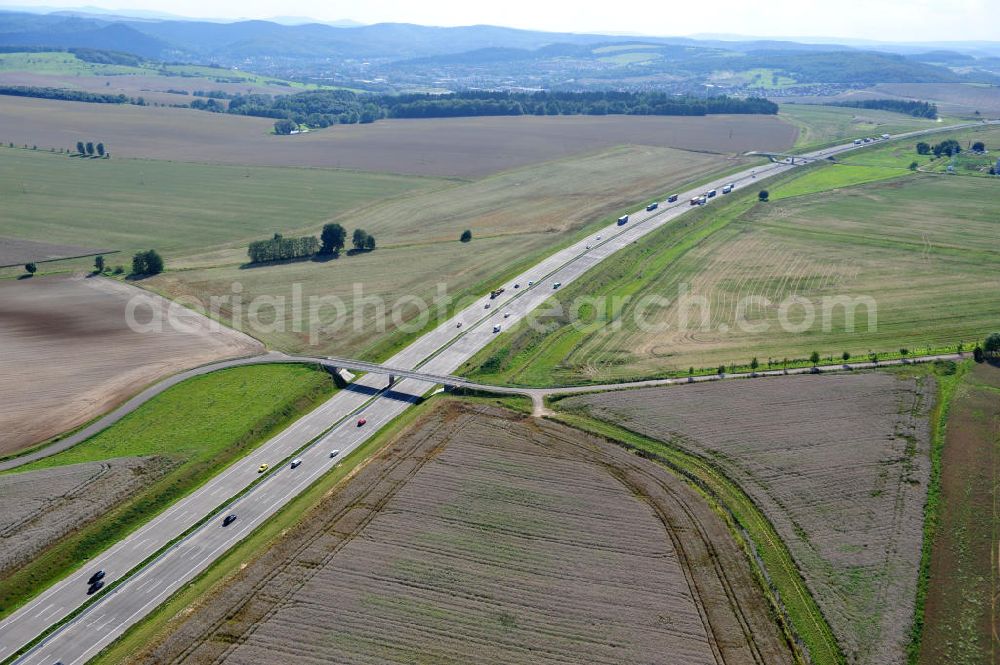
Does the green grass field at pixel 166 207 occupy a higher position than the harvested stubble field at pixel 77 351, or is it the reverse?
the green grass field at pixel 166 207

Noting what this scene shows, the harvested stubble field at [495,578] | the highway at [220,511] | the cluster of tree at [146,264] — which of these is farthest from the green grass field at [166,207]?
the harvested stubble field at [495,578]

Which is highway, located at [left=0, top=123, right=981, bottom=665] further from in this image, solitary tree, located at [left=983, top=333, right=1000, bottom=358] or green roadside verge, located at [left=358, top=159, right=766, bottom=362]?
solitary tree, located at [left=983, top=333, right=1000, bottom=358]

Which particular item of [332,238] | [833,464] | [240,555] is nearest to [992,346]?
[833,464]

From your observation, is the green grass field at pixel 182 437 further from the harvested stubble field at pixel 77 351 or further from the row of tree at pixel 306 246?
the row of tree at pixel 306 246

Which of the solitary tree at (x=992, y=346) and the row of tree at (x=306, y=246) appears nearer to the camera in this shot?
the solitary tree at (x=992, y=346)

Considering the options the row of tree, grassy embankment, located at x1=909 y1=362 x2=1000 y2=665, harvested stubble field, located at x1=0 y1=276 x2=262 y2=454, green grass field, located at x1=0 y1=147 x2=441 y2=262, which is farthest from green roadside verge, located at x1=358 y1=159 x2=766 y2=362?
grassy embankment, located at x1=909 y1=362 x2=1000 y2=665

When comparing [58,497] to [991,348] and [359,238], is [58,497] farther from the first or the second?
[991,348]
